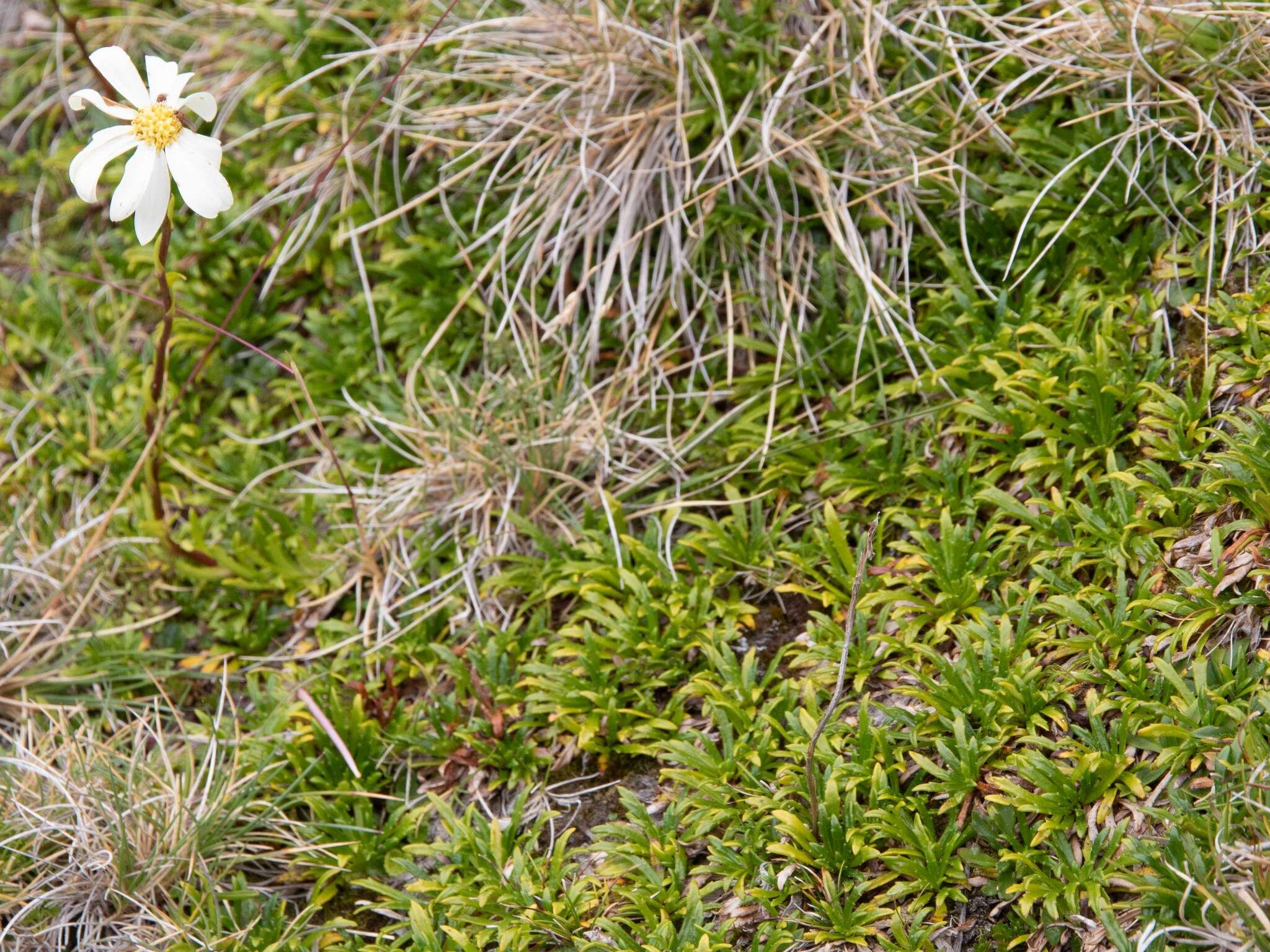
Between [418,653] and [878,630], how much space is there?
123cm

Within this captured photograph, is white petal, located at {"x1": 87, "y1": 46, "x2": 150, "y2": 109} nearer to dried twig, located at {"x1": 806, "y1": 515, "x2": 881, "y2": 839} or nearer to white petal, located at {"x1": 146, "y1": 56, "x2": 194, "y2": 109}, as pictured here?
white petal, located at {"x1": 146, "y1": 56, "x2": 194, "y2": 109}

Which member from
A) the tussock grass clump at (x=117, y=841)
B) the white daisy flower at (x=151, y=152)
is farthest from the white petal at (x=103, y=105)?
the tussock grass clump at (x=117, y=841)

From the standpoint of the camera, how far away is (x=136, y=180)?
2162mm

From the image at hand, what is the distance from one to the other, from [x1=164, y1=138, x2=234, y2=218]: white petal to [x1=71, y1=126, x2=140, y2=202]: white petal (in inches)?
4.8

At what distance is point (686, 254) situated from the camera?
123 inches

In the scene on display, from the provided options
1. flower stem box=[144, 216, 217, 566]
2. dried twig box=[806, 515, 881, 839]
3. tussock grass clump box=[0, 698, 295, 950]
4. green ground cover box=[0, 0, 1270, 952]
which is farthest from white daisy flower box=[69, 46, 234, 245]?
dried twig box=[806, 515, 881, 839]

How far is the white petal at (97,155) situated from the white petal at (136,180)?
0.03 metres

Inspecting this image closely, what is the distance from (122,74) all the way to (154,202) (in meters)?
0.28

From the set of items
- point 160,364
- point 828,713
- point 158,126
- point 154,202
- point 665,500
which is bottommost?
point 665,500

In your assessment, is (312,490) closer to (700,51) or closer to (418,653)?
(418,653)

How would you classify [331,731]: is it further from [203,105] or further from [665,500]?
[203,105]

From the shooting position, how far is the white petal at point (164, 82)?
7.13 feet

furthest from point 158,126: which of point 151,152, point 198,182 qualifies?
point 198,182

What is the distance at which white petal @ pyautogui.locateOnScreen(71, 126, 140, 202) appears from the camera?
7.08ft
